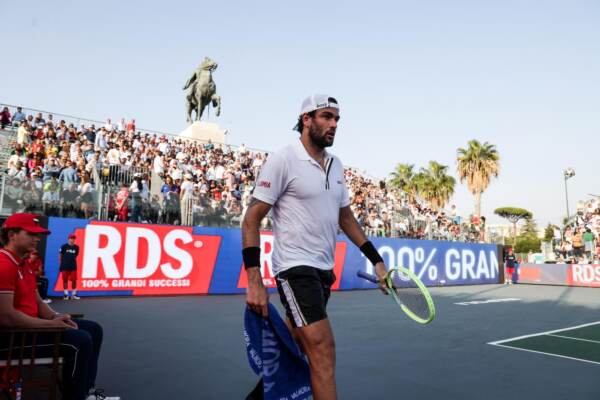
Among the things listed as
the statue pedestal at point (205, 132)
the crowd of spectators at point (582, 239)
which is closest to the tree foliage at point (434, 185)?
the crowd of spectators at point (582, 239)

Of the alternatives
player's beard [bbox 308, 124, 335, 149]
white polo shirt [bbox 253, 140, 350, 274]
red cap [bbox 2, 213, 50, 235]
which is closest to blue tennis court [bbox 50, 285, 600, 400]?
red cap [bbox 2, 213, 50, 235]

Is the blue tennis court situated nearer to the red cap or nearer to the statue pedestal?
the red cap

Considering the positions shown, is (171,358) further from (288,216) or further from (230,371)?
(288,216)

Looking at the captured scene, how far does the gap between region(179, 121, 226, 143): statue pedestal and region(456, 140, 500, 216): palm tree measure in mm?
23958

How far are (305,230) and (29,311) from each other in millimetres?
2473

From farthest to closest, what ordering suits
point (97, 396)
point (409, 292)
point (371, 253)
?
point (97, 396), point (409, 292), point (371, 253)

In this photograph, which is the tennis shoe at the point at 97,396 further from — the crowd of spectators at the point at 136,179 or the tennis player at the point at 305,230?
the crowd of spectators at the point at 136,179

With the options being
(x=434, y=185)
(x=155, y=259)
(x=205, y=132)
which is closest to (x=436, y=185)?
(x=434, y=185)

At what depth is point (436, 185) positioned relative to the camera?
139 ft

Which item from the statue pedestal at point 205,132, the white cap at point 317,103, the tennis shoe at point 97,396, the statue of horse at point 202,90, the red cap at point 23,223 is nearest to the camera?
the white cap at point 317,103

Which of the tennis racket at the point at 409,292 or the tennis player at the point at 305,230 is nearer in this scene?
the tennis player at the point at 305,230

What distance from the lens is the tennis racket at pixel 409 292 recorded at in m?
3.26

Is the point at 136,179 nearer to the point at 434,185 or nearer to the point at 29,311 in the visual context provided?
the point at 29,311

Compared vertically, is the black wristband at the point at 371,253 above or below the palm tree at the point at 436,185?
below
